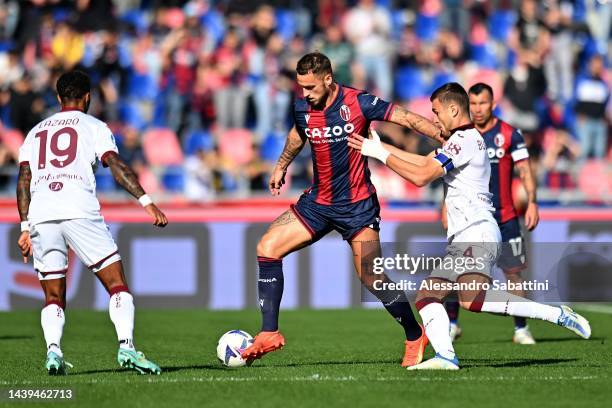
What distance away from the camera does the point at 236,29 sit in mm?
22750

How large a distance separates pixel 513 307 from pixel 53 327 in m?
3.47

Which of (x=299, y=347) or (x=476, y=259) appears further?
(x=299, y=347)

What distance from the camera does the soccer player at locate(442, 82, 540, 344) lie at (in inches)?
500

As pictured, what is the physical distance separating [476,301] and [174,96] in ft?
41.1

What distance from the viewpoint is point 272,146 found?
68.1ft

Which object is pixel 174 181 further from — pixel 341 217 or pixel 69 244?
pixel 69 244

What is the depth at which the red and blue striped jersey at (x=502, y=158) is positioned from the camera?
12781 millimetres

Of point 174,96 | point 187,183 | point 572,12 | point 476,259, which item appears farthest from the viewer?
point 572,12

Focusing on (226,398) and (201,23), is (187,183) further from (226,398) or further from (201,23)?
(226,398)

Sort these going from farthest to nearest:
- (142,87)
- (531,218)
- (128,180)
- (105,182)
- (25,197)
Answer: (142,87) < (105,182) < (531,218) < (25,197) < (128,180)

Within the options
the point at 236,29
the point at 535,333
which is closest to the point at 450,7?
the point at 236,29

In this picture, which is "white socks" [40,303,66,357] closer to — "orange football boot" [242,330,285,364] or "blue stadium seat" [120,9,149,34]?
"orange football boot" [242,330,285,364]

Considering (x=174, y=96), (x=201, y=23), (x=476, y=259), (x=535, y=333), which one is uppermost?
(x=201, y=23)

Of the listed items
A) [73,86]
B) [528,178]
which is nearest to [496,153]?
[528,178]
